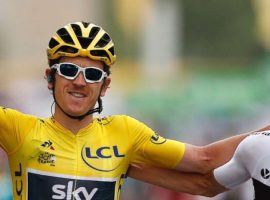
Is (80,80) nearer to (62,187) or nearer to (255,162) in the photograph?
(62,187)

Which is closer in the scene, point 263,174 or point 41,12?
point 263,174

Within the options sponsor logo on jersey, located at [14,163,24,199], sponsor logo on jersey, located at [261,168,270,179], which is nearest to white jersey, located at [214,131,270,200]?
sponsor logo on jersey, located at [261,168,270,179]

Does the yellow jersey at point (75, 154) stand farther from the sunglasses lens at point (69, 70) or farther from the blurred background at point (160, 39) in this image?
Answer: the blurred background at point (160, 39)

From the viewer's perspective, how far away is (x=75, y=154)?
5.51 m

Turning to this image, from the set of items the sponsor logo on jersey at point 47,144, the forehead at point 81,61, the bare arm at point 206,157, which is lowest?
the bare arm at point 206,157

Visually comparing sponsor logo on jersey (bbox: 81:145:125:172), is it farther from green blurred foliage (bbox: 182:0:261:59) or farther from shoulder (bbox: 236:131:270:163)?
green blurred foliage (bbox: 182:0:261:59)

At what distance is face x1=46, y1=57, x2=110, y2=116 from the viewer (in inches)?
214

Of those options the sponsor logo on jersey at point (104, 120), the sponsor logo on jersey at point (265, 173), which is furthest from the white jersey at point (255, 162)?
the sponsor logo on jersey at point (104, 120)

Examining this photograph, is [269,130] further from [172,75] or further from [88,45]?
[172,75]

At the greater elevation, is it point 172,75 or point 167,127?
point 167,127

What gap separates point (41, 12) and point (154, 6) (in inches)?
289

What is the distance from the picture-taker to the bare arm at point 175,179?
18.8 ft

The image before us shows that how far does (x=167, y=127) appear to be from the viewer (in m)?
18.3

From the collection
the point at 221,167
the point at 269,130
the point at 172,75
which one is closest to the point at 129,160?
the point at 221,167
